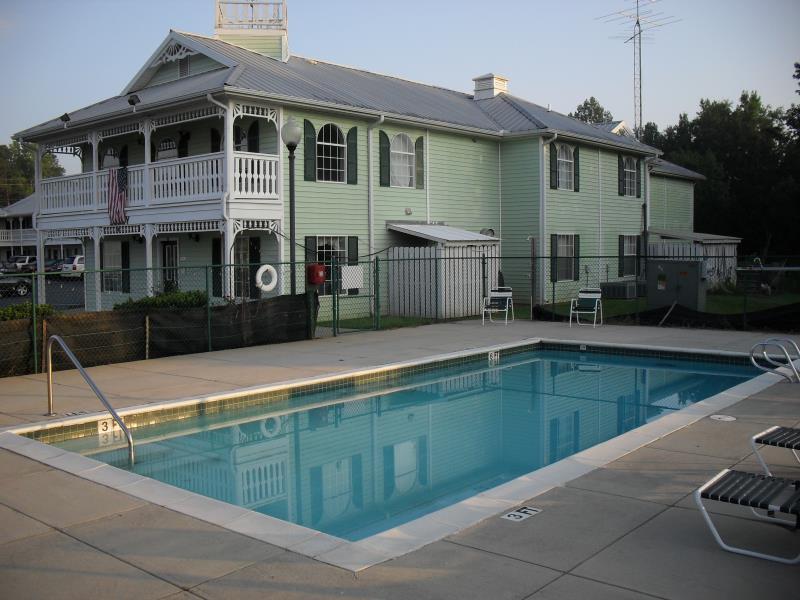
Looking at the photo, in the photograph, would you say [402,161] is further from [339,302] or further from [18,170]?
[18,170]

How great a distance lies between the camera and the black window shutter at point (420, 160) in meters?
22.1

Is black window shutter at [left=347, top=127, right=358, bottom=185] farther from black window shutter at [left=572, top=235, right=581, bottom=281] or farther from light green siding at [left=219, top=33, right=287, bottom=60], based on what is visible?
black window shutter at [left=572, top=235, right=581, bottom=281]

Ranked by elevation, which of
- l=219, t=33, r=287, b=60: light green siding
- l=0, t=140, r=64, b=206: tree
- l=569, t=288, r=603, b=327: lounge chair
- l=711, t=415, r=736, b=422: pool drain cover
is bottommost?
l=711, t=415, r=736, b=422: pool drain cover

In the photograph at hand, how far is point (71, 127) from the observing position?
21078 millimetres

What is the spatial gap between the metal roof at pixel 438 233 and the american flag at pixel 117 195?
7110 mm


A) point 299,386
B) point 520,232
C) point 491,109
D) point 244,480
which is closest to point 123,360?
point 299,386

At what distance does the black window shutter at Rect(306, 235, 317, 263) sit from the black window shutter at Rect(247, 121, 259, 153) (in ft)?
8.53

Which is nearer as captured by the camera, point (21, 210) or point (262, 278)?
point (262, 278)

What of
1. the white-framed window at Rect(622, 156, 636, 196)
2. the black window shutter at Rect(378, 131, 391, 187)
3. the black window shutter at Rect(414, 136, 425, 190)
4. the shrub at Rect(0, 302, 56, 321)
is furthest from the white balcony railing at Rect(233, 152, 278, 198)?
the white-framed window at Rect(622, 156, 636, 196)

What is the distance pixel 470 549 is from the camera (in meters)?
4.77

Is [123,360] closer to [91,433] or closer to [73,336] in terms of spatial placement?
[73,336]

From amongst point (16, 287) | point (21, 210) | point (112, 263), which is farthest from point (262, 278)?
point (21, 210)

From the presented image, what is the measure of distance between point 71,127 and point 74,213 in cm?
255

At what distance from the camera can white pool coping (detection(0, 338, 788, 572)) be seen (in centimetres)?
484
